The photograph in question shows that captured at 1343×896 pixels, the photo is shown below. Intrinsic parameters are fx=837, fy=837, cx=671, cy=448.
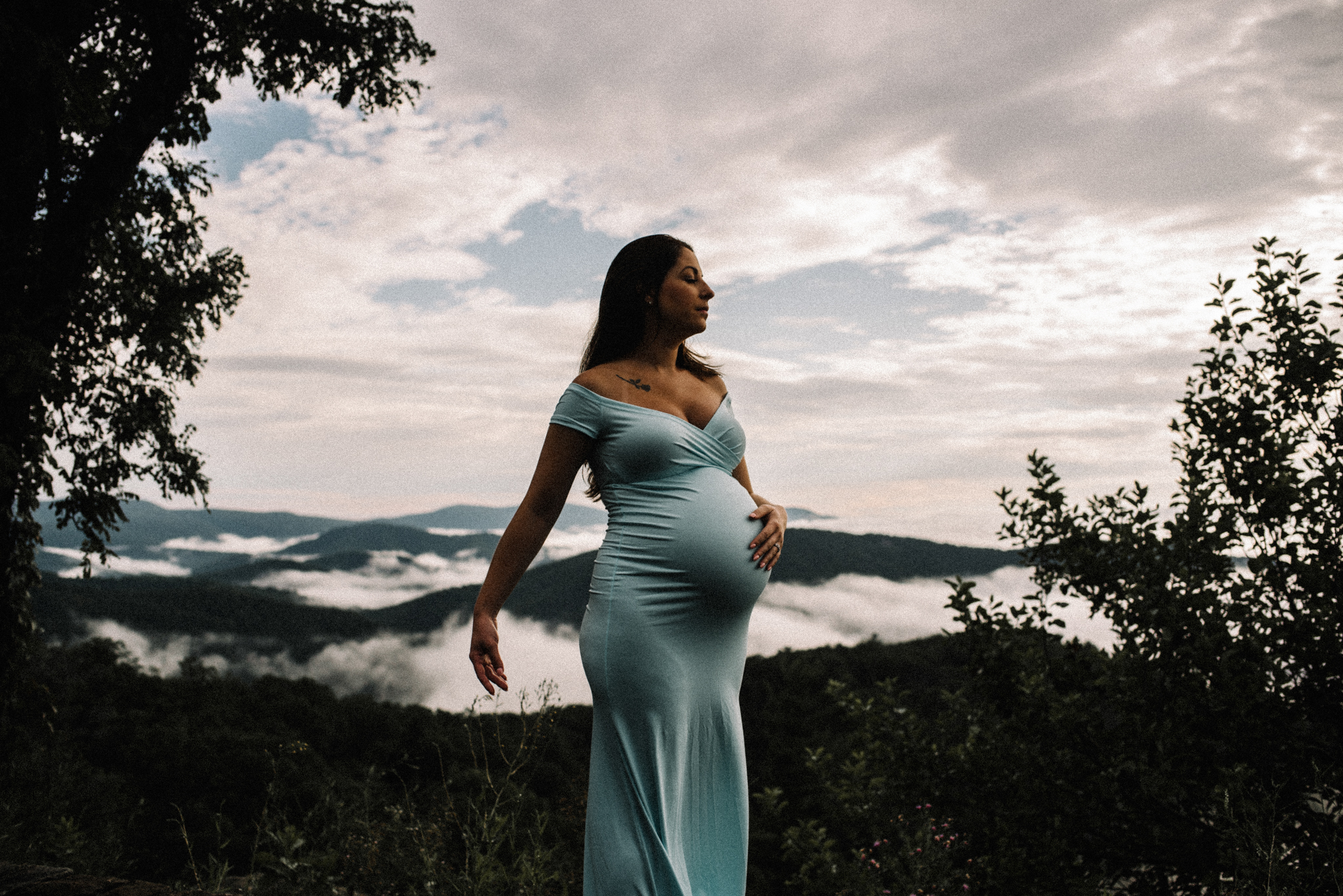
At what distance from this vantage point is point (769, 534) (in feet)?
8.45

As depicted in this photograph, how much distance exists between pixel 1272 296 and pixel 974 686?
2.60m

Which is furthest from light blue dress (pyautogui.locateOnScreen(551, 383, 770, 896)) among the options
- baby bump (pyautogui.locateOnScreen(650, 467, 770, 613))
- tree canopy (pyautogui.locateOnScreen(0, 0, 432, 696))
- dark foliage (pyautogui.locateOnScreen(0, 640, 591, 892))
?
dark foliage (pyautogui.locateOnScreen(0, 640, 591, 892))

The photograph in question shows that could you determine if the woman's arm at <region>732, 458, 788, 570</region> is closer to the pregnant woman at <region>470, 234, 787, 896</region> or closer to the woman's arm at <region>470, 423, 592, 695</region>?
the pregnant woman at <region>470, 234, 787, 896</region>

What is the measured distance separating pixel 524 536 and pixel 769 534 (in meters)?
0.74

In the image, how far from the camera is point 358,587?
Answer: 6245 inches

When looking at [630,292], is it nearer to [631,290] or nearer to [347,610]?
[631,290]

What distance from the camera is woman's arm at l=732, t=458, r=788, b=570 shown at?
2.54 metres

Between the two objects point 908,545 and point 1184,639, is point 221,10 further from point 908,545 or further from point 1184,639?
point 908,545

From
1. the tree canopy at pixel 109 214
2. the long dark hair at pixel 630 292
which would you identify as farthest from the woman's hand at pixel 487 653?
the tree canopy at pixel 109 214

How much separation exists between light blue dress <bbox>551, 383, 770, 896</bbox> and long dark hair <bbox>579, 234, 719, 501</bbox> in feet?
0.85

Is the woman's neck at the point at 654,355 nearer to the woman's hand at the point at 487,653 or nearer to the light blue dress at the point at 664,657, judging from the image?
the light blue dress at the point at 664,657

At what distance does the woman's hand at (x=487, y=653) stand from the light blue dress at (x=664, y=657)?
26 centimetres

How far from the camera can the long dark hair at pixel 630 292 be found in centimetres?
266

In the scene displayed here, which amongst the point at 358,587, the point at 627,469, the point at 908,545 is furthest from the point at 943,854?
the point at 358,587
